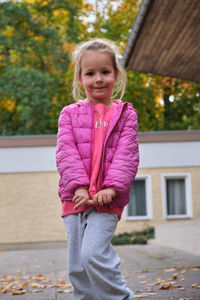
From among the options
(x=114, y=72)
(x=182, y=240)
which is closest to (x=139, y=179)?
(x=182, y=240)

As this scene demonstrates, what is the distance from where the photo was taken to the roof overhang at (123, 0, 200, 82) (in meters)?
6.99

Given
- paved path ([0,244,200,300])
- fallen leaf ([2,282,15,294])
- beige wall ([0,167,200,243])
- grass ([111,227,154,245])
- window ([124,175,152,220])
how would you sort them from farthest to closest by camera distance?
window ([124,175,152,220]), beige wall ([0,167,200,243]), grass ([111,227,154,245]), fallen leaf ([2,282,15,294]), paved path ([0,244,200,300])

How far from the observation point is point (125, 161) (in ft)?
9.62

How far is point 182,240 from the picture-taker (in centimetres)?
1152

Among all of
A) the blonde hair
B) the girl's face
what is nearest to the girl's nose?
the girl's face

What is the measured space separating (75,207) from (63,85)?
76.0 feet

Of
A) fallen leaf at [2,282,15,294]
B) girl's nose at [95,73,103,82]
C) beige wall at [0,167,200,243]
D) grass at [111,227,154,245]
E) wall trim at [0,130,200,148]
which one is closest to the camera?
→ girl's nose at [95,73,103,82]

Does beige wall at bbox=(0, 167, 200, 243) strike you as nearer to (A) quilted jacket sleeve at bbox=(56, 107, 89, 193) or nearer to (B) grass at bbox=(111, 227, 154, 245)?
(B) grass at bbox=(111, 227, 154, 245)

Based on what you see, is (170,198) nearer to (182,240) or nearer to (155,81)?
(182,240)

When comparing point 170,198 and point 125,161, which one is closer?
point 125,161

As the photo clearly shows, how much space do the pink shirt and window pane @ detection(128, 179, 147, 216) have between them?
14.6 m

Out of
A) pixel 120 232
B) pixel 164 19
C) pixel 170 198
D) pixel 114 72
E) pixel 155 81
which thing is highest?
pixel 155 81

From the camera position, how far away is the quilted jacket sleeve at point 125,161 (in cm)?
286

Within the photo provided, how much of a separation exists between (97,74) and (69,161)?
1.86ft
